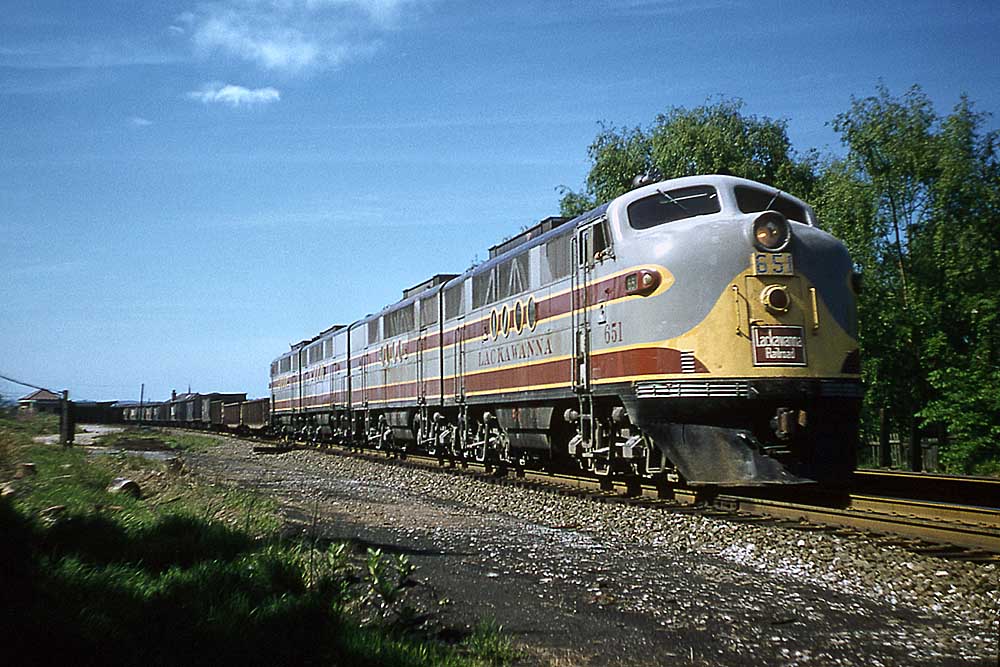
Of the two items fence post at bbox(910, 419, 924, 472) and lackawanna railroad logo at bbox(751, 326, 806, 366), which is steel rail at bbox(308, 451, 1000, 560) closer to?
lackawanna railroad logo at bbox(751, 326, 806, 366)

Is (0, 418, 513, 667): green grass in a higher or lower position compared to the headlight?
lower

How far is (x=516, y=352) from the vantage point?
15945mm

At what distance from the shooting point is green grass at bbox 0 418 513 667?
4781 mm

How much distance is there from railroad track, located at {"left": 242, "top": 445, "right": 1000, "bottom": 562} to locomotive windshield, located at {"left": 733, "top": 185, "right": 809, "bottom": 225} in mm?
3810

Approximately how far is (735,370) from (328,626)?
252 inches

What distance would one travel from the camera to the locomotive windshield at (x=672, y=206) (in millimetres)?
11852

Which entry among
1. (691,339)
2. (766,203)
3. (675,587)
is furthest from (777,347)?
(675,587)

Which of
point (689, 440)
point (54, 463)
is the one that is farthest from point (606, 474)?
point (54, 463)

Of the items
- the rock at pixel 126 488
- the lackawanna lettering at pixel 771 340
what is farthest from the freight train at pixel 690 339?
the rock at pixel 126 488

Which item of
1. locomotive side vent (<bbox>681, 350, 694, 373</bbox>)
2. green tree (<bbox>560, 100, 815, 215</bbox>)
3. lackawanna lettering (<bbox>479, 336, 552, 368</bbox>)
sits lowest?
locomotive side vent (<bbox>681, 350, 694, 373</bbox>)

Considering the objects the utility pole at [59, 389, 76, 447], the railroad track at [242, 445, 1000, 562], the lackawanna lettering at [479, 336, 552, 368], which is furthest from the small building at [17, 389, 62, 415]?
the railroad track at [242, 445, 1000, 562]

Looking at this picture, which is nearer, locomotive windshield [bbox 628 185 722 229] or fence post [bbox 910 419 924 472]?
locomotive windshield [bbox 628 185 722 229]

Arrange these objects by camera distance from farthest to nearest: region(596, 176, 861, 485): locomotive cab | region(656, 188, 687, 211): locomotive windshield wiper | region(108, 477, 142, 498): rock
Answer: region(656, 188, 687, 211): locomotive windshield wiper
region(108, 477, 142, 498): rock
region(596, 176, 861, 485): locomotive cab

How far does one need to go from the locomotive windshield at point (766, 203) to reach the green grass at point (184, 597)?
22.4 ft
